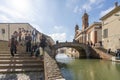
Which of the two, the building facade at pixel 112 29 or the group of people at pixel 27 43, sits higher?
the building facade at pixel 112 29

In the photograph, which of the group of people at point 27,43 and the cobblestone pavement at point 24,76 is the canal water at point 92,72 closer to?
the group of people at point 27,43

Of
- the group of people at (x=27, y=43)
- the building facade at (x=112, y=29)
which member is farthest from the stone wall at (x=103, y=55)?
the group of people at (x=27, y=43)

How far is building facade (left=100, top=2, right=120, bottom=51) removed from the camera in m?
35.0

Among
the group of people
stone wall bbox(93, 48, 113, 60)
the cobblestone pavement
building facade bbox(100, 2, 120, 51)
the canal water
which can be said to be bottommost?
the canal water

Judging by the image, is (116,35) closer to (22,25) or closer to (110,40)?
(110,40)

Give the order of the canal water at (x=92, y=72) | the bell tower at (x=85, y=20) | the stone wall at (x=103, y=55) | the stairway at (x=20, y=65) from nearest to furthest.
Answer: the stairway at (x=20, y=65) < the canal water at (x=92, y=72) < the stone wall at (x=103, y=55) < the bell tower at (x=85, y=20)

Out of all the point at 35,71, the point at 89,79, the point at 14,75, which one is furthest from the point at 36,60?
the point at 89,79

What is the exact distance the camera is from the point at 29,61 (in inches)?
444

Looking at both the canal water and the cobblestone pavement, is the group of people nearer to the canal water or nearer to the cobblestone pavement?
the cobblestone pavement

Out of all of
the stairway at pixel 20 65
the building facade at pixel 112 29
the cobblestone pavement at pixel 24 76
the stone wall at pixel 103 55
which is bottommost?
the stone wall at pixel 103 55

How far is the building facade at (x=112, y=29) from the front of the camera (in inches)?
1379

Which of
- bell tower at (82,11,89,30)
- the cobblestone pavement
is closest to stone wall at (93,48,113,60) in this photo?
the cobblestone pavement

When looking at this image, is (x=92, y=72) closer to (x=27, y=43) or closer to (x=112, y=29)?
(x=27, y=43)

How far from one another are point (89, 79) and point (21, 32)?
707cm
